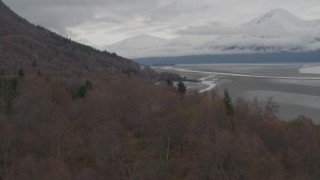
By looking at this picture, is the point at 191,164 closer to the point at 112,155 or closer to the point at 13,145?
the point at 112,155

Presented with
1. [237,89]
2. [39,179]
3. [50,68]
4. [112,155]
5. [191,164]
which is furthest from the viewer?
[50,68]

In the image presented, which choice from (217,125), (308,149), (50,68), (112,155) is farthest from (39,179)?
(50,68)

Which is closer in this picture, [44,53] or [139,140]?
[139,140]

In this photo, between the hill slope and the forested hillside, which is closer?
the forested hillside

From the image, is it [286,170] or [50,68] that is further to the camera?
[50,68]

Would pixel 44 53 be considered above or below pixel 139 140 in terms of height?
above

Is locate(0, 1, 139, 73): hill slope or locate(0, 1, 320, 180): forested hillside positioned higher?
locate(0, 1, 139, 73): hill slope

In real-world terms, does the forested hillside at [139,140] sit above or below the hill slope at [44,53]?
below

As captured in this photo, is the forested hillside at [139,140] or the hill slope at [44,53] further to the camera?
the hill slope at [44,53]
